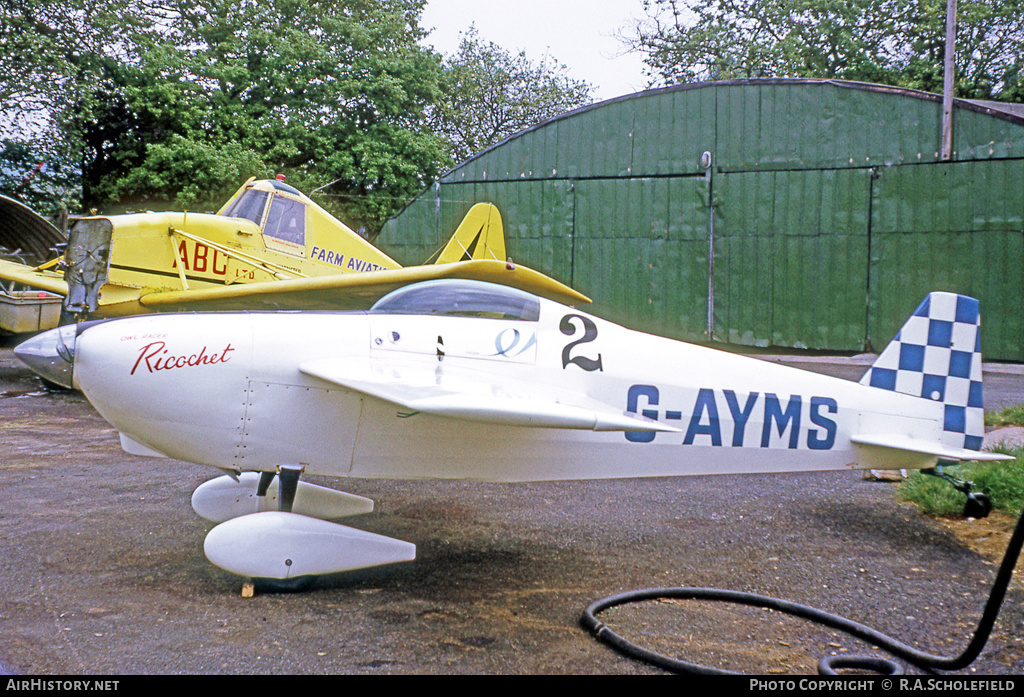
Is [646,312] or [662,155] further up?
Result: [662,155]

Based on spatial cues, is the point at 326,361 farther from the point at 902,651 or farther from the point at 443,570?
the point at 902,651

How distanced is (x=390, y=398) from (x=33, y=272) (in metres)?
10.2

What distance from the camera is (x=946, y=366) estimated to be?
455cm

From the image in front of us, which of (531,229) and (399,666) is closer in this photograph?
(399,666)

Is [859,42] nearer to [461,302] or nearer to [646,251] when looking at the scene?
[646,251]

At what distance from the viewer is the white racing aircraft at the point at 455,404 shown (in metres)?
3.70

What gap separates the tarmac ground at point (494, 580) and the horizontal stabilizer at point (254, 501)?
0.17m

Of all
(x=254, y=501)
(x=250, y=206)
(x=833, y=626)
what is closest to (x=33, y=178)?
(x=250, y=206)

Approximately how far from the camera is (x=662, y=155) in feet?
50.4

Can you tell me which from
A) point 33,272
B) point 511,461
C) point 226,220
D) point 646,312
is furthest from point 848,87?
point 33,272

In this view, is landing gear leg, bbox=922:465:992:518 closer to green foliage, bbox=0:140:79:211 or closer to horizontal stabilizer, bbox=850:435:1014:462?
horizontal stabilizer, bbox=850:435:1014:462

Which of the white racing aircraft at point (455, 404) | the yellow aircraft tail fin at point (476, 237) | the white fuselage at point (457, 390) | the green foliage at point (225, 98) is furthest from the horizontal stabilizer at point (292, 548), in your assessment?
the green foliage at point (225, 98)

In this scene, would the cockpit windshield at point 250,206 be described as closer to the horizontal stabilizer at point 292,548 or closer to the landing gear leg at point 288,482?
the landing gear leg at point 288,482

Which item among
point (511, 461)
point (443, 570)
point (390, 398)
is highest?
point (390, 398)
